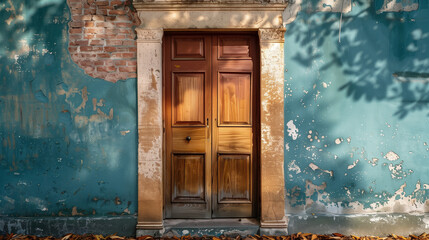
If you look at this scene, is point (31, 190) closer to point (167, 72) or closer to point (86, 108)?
point (86, 108)

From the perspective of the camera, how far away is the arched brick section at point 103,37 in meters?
3.50

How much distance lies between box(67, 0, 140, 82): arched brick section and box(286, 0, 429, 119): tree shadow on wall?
194cm

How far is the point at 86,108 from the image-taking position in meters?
3.54

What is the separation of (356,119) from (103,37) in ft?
10.4

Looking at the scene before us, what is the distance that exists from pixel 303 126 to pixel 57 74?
3.01 metres

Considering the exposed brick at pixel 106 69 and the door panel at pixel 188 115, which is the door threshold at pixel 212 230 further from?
the exposed brick at pixel 106 69

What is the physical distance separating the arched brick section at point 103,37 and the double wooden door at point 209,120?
463mm

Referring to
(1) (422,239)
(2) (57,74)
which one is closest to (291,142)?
(1) (422,239)

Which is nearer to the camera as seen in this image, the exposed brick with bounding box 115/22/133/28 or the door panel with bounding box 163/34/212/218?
the exposed brick with bounding box 115/22/133/28

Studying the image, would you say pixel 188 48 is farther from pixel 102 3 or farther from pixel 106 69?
pixel 102 3

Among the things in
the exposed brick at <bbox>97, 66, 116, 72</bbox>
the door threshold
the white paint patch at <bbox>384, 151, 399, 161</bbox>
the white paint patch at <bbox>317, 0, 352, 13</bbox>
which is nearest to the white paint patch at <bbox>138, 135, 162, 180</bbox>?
the door threshold

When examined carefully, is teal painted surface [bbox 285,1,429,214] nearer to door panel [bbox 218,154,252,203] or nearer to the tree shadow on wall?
the tree shadow on wall

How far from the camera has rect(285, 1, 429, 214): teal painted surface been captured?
353cm

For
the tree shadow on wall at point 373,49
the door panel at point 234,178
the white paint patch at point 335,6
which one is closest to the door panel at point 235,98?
the door panel at point 234,178
